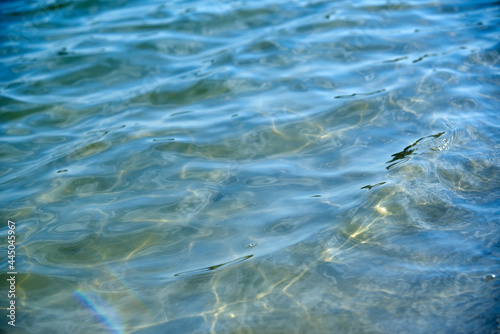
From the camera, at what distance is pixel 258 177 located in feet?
13.5

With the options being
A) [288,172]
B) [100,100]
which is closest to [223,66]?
[100,100]

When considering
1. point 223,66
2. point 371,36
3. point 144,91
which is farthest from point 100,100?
point 371,36

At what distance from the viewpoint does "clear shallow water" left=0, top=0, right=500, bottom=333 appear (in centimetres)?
292

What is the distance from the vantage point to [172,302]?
9.84 feet

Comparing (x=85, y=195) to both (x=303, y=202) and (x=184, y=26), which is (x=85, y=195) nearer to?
(x=303, y=202)

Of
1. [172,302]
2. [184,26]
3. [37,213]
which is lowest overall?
[172,302]

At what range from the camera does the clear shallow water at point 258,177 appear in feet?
9.58

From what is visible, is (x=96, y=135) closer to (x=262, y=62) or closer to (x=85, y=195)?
(x=85, y=195)

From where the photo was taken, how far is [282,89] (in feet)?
18.1

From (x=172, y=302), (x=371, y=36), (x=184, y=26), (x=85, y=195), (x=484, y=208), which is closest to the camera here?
(x=172, y=302)

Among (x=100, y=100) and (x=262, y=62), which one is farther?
(x=262, y=62)

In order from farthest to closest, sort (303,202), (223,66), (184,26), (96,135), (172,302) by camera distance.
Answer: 1. (184,26)
2. (223,66)
3. (96,135)
4. (303,202)
5. (172,302)

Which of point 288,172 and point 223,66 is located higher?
point 223,66

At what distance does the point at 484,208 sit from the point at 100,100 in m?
4.33
